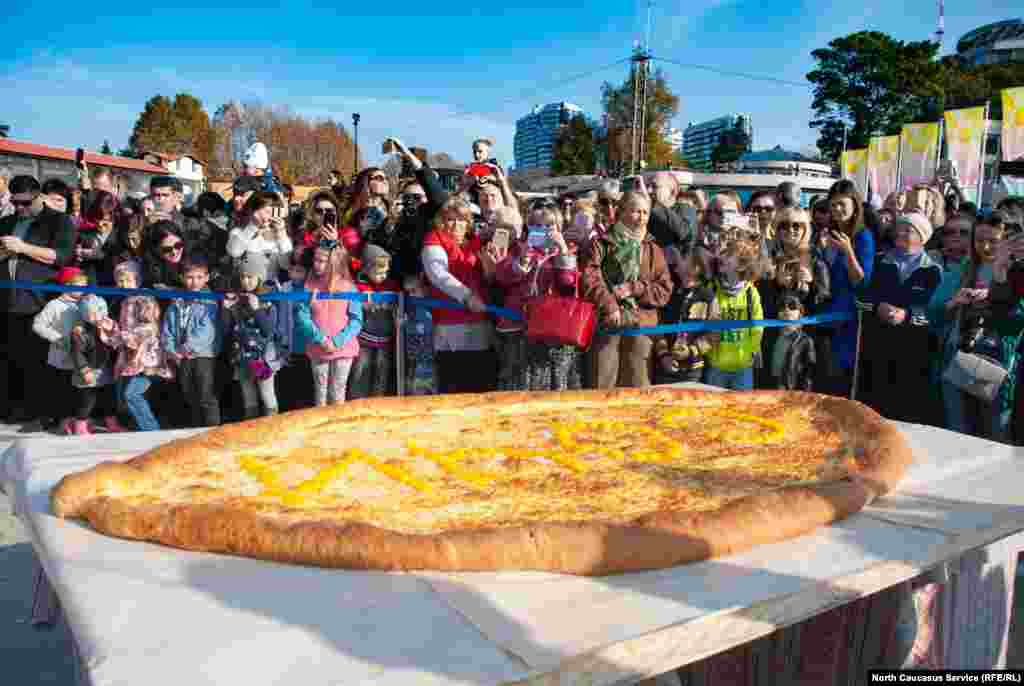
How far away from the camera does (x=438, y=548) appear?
1635 mm

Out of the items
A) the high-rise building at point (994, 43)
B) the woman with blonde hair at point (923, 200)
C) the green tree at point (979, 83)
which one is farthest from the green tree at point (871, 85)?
the woman with blonde hair at point (923, 200)

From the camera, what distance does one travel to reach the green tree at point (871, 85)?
53531mm

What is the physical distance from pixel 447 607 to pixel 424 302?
423 cm

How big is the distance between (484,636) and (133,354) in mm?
5223

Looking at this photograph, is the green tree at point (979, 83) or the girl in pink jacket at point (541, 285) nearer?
the girl in pink jacket at point (541, 285)

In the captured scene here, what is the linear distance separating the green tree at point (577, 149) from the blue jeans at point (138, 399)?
4121cm

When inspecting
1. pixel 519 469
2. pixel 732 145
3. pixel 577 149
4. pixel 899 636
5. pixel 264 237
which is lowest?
pixel 899 636

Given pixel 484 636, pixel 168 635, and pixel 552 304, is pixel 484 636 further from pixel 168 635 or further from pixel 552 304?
pixel 552 304

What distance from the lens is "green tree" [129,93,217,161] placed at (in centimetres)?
4684

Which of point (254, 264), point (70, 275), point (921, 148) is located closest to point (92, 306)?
point (70, 275)

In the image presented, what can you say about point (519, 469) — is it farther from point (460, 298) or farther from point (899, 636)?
point (460, 298)

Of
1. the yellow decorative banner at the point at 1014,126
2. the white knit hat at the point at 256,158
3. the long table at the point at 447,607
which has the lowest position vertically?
the long table at the point at 447,607

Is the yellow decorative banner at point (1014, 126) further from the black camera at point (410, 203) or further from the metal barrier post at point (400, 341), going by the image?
the metal barrier post at point (400, 341)

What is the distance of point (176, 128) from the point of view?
157 ft
